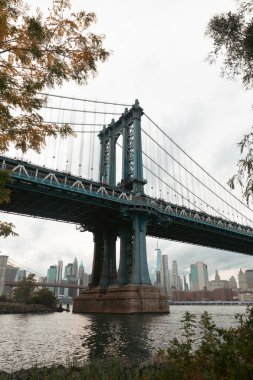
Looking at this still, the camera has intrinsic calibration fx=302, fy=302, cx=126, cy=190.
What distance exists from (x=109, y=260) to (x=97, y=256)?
5.75 meters

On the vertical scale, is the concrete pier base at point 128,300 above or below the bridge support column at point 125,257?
below

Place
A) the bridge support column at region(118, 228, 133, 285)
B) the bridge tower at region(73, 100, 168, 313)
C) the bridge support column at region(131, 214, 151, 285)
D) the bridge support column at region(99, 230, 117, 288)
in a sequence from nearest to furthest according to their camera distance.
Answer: the bridge tower at region(73, 100, 168, 313) < the bridge support column at region(131, 214, 151, 285) < the bridge support column at region(118, 228, 133, 285) < the bridge support column at region(99, 230, 117, 288)

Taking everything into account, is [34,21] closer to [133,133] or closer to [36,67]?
[36,67]

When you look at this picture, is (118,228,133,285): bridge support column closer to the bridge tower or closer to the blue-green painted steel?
the bridge tower

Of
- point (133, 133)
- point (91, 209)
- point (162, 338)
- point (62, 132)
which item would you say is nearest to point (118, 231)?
point (91, 209)

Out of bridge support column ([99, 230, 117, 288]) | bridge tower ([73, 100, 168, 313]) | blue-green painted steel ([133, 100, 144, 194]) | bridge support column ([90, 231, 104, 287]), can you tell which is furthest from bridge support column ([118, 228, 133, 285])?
bridge support column ([90, 231, 104, 287])

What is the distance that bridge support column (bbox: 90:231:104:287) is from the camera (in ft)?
238

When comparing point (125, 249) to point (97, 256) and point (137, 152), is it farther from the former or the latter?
point (137, 152)

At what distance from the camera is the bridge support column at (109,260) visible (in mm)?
67438

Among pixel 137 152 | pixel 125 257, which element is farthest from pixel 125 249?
pixel 137 152

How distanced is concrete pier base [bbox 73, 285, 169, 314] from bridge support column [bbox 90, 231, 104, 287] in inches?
315

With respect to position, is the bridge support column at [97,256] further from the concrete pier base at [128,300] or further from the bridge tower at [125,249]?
the concrete pier base at [128,300]

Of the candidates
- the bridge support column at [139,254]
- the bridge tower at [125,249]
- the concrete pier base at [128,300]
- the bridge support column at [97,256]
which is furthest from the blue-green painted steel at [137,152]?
the concrete pier base at [128,300]

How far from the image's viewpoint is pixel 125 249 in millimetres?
64312
